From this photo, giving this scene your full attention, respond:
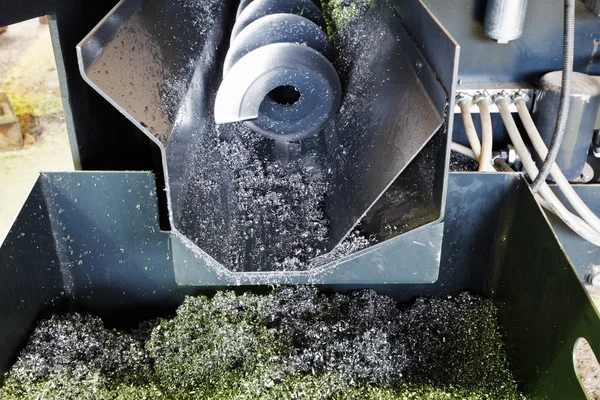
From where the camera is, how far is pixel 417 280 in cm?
108

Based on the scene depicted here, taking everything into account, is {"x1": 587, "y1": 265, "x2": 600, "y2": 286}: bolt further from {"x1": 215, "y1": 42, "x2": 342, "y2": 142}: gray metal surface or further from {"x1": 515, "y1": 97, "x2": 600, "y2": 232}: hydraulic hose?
{"x1": 215, "y1": 42, "x2": 342, "y2": 142}: gray metal surface

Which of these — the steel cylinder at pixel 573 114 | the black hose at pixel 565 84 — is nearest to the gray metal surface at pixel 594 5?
→ the steel cylinder at pixel 573 114

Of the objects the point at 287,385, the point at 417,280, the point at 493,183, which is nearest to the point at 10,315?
the point at 287,385

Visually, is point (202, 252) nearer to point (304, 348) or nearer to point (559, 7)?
point (304, 348)

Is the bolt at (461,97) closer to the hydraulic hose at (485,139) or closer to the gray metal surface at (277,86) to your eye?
the hydraulic hose at (485,139)

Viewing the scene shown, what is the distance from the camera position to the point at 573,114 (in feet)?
4.93

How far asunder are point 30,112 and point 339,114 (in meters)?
2.64

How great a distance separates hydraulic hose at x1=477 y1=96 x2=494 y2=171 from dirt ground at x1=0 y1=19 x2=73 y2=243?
5.96 feet

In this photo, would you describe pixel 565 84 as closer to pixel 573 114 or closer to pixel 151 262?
pixel 573 114

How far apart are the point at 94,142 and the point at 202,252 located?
0.56 m

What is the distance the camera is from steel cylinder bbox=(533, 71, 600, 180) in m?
1.48

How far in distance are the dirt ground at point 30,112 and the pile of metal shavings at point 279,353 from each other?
138cm

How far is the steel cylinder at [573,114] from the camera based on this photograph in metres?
1.48

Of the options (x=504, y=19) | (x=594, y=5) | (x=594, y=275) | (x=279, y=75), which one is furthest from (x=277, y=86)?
(x=594, y=275)
